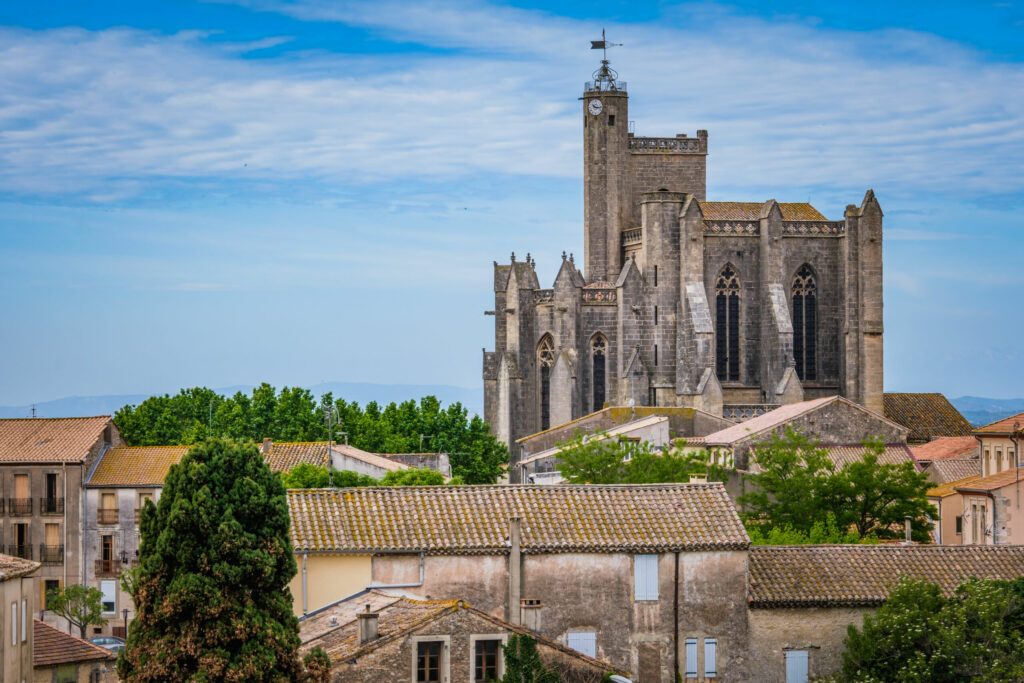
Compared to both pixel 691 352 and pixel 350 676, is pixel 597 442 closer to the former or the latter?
pixel 691 352

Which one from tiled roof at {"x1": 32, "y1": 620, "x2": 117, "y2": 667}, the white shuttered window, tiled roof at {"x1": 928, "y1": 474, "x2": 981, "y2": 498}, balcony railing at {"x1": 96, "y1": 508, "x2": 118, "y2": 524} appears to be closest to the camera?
the white shuttered window

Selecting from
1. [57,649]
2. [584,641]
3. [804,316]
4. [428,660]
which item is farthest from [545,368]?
[428,660]

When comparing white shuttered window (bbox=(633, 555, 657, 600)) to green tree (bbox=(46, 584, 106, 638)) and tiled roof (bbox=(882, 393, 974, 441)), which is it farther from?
tiled roof (bbox=(882, 393, 974, 441))

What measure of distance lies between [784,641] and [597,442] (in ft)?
A: 87.2

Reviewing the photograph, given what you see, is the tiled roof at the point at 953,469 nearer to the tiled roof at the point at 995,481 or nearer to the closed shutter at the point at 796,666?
the tiled roof at the point at 995,481

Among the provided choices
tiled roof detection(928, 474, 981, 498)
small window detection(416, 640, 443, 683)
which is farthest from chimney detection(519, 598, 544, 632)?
tiled roof detection(928, 474, 981, 498)

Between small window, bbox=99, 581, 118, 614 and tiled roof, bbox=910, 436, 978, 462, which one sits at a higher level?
tiled roof, bbox=910, 436, 978, 462

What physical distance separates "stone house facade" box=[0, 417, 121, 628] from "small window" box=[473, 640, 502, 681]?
35.6 meters

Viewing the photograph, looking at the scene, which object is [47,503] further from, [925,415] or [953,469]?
[925,415]

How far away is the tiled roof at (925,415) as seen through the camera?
87.1 metres

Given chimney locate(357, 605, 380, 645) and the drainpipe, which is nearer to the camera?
chimney locate(357, 605, 380, 645)

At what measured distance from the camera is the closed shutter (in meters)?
38.9

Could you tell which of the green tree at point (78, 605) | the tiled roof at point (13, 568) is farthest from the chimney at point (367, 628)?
the green tree at point (78, 605)

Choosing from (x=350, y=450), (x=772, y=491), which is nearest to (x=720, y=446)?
(x=772, y=491)
